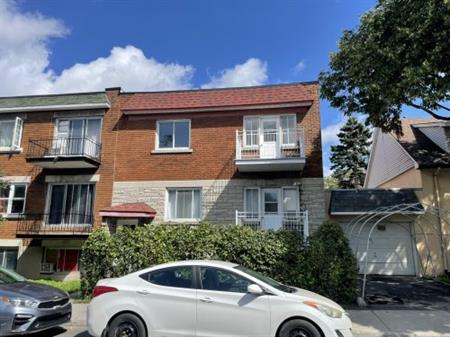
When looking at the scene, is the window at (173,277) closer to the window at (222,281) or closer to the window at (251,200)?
the window at (222,281)

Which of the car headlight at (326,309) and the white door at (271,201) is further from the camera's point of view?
the white door at (271,201)

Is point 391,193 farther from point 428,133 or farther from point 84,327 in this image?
point 84,327

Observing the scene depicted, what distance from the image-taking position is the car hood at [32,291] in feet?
23.7

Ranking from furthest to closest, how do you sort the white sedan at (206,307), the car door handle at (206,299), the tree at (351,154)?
the tree at (351,154) → the car door handle at (206,299) → the white sedan at (206,307)

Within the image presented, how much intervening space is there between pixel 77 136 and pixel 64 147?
79cm

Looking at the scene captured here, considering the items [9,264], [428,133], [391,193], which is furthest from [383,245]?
[9,264]

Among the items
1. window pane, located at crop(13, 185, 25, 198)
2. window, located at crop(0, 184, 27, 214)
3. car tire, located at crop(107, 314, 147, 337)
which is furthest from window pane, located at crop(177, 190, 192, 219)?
car tire, located at crop(107, 314, 147, 337)

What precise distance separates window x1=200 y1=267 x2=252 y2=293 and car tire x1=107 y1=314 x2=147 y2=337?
4.27 ft

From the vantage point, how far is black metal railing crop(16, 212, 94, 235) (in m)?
16.2

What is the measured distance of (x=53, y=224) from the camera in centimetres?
1655

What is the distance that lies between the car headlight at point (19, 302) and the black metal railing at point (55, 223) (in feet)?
30.2

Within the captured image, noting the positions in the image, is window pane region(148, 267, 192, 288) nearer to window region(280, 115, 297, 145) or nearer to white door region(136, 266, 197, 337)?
white door region(136, 266, 197, 337)

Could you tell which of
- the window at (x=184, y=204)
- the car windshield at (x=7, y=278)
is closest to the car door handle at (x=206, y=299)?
the car windshield at (x=7, y=278)

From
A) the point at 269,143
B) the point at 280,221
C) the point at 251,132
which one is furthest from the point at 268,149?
the point at 280,221
